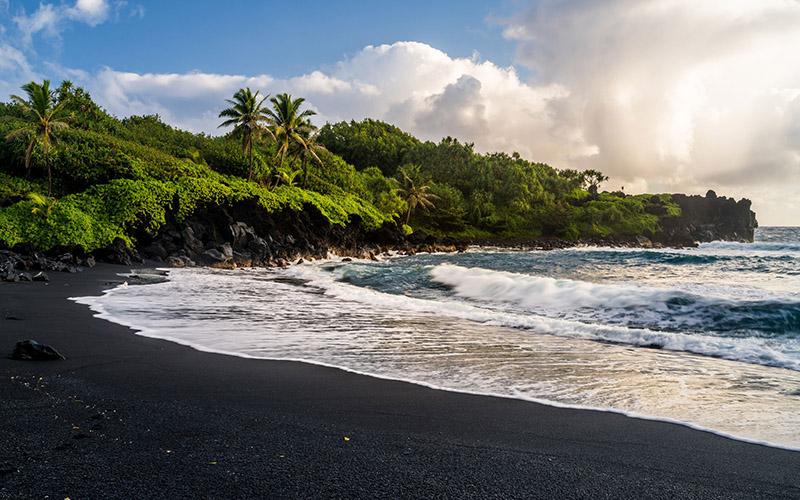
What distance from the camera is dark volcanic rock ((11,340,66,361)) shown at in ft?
17.4

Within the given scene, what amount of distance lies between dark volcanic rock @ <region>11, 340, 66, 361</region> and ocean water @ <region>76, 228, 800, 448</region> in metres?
1.88

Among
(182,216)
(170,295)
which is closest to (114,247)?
(182,216)

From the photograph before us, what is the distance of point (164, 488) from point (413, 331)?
6.80m

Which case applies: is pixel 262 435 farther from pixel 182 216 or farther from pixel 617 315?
pixel 182 216

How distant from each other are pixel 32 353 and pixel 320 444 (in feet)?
13.6

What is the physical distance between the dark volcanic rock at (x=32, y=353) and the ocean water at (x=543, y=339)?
6.15ft

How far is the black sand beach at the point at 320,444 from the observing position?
9.09 ft

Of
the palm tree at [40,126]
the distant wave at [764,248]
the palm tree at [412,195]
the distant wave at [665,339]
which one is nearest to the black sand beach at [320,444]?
the distant wave at [665,339]

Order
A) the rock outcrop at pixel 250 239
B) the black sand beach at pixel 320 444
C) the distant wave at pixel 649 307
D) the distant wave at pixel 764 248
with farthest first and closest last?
1. the distant wave at pixel 764 248
2. the rock outcrop at pixel 250 239
3. the distant wave at pixel 649 307
4. the black sand beach at pixel 320 444

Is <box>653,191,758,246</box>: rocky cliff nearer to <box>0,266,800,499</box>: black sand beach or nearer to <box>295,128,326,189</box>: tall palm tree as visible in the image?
<box>295,128,326,189</box>: tall palm tree

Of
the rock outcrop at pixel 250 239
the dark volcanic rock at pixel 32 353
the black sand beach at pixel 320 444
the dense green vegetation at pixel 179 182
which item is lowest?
the black sand beach at pixel 320 444

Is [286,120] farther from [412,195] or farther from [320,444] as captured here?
[320,444]

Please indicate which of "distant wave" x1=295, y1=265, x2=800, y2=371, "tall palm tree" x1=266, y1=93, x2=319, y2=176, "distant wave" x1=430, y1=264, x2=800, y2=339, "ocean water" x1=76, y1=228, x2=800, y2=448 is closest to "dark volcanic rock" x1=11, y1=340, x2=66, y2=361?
"ocean water" x1=76, y1=228, x2=800, y2=448

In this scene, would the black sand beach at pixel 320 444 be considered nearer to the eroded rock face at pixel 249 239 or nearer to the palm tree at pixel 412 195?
the eroded rock face at pixel 249 239
